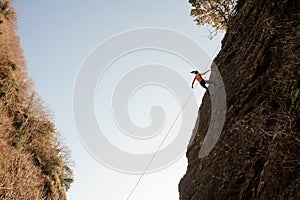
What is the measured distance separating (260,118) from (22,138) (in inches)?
924

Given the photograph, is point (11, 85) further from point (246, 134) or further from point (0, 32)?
point (246, 134)

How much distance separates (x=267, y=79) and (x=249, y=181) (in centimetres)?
300

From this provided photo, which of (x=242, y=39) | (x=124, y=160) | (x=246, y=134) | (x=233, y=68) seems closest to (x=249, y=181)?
(x=246, y=134)

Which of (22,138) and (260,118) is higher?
(22,138)

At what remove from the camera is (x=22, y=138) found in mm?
25156

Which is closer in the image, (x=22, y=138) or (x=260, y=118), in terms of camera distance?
(x=260, y=118)

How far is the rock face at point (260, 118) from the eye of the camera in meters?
5.51

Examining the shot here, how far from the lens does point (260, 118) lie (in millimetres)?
7016

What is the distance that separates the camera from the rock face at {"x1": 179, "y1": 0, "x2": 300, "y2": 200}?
5512 mm

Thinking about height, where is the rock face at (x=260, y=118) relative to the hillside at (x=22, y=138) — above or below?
below

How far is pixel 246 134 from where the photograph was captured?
7406mm

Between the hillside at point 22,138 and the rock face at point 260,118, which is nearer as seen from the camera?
the rock face at point 260,118

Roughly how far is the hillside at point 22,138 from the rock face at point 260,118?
50.9 feet

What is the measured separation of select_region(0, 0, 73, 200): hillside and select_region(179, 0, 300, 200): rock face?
1551 centimetres
